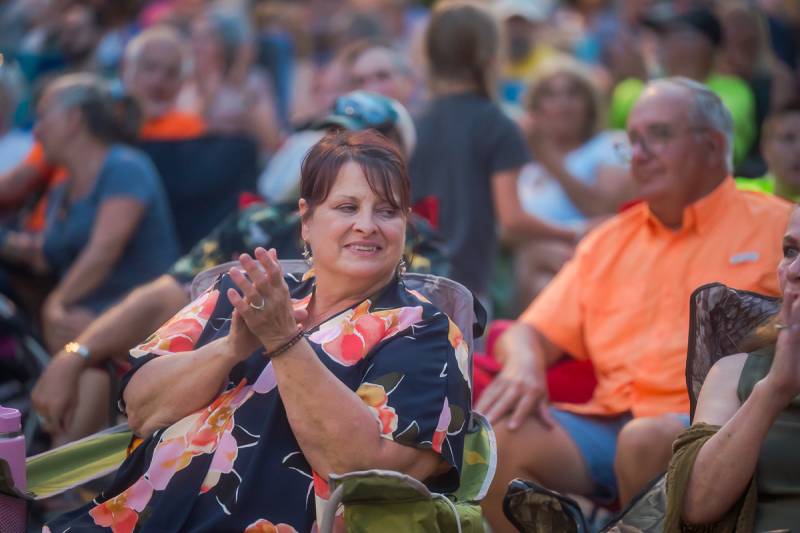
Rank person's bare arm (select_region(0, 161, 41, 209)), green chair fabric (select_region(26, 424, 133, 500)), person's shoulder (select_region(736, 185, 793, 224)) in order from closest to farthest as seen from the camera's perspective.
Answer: green chair fabric (select_region(26, 424, 133, 500))
person's shoulder (select_region(736, 185, 793, 224))
person's bare arm (select_region(0, 161, 41, 209))

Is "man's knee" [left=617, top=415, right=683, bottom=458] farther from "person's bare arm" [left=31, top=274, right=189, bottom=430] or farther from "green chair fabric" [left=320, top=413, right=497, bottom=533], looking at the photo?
"person's bare arm" [left=31, top=274, right=189, bottom=430]

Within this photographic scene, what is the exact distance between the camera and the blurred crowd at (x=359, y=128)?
4504mm

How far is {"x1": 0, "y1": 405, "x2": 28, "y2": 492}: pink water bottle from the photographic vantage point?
10.5 ft

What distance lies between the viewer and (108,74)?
9266mm

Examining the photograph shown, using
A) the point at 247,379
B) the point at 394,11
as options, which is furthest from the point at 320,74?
the point at 247,379

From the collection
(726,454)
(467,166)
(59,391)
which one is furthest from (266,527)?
(467,166)

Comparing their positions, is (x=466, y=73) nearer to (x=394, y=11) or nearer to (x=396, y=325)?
(x=396, y=325)

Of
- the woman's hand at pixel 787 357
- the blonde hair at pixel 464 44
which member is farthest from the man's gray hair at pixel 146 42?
the woman's hand at pixel 787 357

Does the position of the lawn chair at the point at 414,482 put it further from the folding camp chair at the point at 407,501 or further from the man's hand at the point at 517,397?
the man's hand at the point at 517,397

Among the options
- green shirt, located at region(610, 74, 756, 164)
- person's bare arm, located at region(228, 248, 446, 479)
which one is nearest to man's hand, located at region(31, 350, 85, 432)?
person's bare arm, located at region(228, 248, 446, 479)

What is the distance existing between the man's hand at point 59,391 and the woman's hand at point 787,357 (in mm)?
2468

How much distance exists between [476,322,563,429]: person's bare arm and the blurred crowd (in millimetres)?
20

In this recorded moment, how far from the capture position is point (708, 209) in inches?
168

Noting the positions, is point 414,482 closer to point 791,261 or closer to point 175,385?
point 175,385
